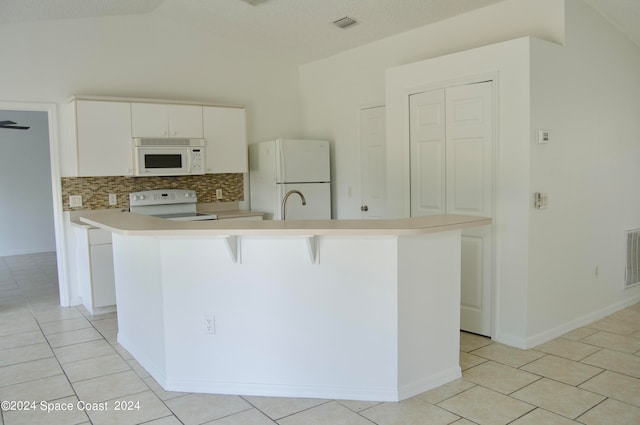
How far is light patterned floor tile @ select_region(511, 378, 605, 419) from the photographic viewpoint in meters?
2.74

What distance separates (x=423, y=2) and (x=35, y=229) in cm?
748

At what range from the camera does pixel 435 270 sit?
118 inches

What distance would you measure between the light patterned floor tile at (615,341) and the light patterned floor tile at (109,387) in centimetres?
324

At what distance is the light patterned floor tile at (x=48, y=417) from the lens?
2.71m

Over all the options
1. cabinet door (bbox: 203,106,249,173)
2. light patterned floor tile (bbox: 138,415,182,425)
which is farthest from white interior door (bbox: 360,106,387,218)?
light patterned floor tile (bbox: 138,415,182,425)

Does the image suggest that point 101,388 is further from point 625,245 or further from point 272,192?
point 625,245

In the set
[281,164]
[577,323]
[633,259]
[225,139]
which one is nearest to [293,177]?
[281,164]

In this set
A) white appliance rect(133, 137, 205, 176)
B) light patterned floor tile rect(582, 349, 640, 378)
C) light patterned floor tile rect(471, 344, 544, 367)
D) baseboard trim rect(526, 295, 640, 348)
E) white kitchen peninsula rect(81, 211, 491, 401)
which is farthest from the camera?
white appliance rect(133, 137, 205, 176)

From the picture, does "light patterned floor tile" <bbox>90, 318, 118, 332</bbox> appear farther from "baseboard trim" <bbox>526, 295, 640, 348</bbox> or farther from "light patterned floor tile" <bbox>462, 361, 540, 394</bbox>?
"baseboard trim" <bbox>526, 295, 640, 348</bbox>

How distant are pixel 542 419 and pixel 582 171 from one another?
7.32 ft

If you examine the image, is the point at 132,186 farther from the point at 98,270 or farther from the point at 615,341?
the point at 615,341

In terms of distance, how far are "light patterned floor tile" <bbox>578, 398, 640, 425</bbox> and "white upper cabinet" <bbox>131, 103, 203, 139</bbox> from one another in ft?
14.2

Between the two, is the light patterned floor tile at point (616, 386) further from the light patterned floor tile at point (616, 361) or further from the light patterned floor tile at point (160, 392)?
A: the light patterned floor tile at point (160, 392)

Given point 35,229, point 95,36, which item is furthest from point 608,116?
point 35,229
